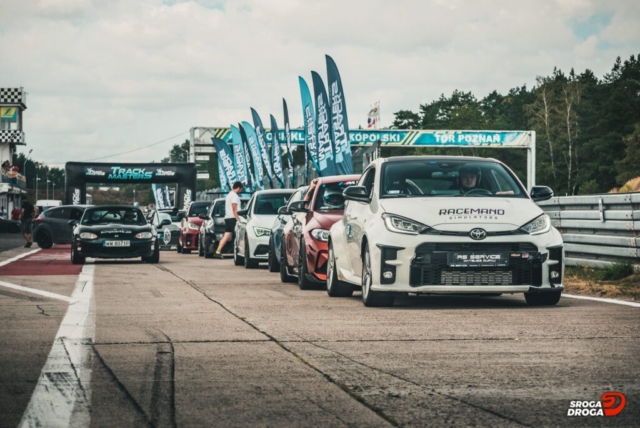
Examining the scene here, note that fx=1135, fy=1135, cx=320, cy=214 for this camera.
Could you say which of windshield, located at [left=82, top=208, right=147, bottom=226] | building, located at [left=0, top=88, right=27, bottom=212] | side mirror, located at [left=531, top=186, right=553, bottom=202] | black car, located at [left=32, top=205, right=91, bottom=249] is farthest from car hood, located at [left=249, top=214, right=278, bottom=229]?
building, located at [left=0, top=88, right=27, bottom=212]

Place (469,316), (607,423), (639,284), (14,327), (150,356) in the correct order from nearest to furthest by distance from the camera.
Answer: (607,423)
(150,356)
(14,327)
(469,316)
(639,284)

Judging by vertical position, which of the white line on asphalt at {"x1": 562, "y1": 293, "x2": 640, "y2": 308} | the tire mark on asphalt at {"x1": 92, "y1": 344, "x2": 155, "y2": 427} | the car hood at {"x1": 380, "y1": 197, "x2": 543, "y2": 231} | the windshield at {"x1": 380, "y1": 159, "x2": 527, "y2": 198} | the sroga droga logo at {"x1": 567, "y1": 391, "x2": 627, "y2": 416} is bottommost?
the tire mark on asphalt at {"x1": 92, "y1": 344, "x2": 155, "y2": 427}

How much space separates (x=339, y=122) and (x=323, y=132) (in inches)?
48.4

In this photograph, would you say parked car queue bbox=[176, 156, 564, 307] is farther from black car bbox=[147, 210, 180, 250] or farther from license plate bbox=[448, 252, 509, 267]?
black car bbox=[147, 210, 180, 250]

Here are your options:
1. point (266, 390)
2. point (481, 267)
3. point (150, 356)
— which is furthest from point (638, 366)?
point (481, 267)

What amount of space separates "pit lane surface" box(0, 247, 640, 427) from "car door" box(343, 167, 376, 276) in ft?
1.59

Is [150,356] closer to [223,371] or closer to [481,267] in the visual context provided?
[223,371]

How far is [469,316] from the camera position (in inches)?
403

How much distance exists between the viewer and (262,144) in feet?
161

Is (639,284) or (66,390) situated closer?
(66,390)

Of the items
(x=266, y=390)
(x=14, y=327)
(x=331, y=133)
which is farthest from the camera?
(x=331, y=133)

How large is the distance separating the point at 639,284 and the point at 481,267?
389cm

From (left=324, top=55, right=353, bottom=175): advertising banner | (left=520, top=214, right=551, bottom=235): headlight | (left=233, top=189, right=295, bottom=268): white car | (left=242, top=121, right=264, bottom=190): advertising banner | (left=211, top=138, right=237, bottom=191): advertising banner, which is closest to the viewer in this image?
(left=520, top=214, right=551, bottom=235): headlight

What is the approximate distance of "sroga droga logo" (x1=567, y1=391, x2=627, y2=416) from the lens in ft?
17.1
